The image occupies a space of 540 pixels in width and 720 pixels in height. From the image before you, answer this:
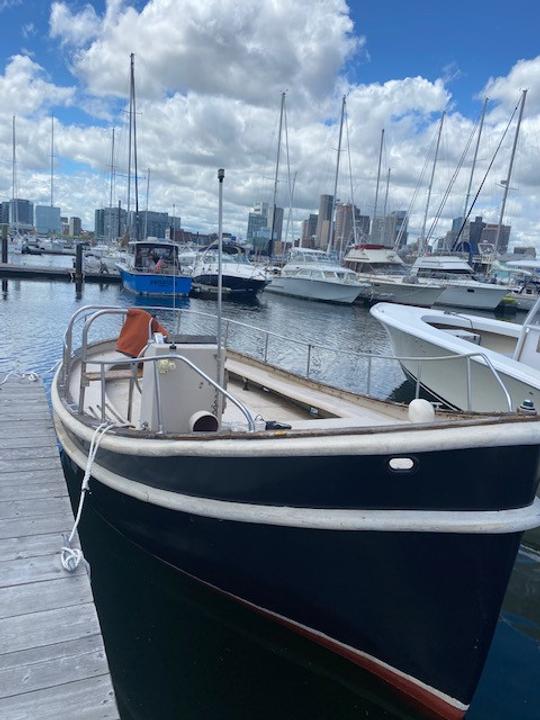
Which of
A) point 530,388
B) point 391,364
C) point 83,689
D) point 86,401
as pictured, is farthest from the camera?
point 391,364

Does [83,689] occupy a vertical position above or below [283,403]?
below

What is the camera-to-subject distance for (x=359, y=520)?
3477mm

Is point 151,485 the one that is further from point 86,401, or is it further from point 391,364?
point 391,364

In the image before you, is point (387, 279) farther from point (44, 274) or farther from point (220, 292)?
point (220, 292)

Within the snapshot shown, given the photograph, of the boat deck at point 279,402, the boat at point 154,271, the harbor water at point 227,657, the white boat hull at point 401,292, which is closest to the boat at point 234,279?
the boat at point 154,271

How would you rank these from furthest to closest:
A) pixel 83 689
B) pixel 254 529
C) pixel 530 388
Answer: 1. pixel 530 388
2. pixel 254 529
3. pixel 83 689

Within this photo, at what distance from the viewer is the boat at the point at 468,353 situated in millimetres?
9367

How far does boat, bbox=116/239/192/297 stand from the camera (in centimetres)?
3222

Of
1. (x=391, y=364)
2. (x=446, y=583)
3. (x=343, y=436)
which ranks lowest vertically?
(x=391, y=364)

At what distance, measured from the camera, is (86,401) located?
7.02m

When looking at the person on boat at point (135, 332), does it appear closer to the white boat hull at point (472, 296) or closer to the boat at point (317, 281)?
the boat at point (317, 281)

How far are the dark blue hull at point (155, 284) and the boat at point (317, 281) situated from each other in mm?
10407

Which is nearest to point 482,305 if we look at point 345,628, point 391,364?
point 391,364

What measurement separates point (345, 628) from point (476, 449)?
184cm
